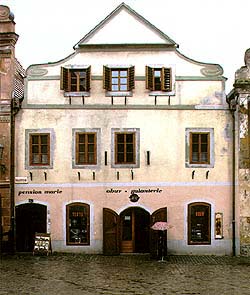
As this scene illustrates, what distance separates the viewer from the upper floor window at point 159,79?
2538 cm

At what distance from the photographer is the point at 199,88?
2558 centimetres

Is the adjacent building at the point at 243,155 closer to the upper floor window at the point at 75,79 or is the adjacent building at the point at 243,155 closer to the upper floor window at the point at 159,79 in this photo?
the upper floor window at the point at 159,79

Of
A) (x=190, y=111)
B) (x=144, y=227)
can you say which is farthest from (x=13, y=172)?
(x=190, y=111)

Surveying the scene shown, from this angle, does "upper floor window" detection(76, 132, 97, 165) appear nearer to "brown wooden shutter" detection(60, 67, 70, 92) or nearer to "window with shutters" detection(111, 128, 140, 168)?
"window with shutters" detection(111, 128, 140, 168)

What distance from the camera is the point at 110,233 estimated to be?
2506 centimetres

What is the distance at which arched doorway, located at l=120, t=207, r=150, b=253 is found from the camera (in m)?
25.5

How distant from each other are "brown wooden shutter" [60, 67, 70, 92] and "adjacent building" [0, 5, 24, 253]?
193 cm

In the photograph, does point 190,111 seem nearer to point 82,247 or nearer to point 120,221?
point 120,221

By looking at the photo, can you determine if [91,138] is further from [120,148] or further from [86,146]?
[120,148]

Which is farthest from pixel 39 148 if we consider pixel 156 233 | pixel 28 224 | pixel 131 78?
pixel 156 233

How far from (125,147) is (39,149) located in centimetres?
372

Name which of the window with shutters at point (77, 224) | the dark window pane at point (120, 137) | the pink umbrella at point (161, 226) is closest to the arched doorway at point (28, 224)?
the window with shutters at point (77, 224)

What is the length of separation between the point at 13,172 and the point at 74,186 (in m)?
2.68

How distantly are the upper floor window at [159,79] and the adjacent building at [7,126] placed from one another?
563cm
